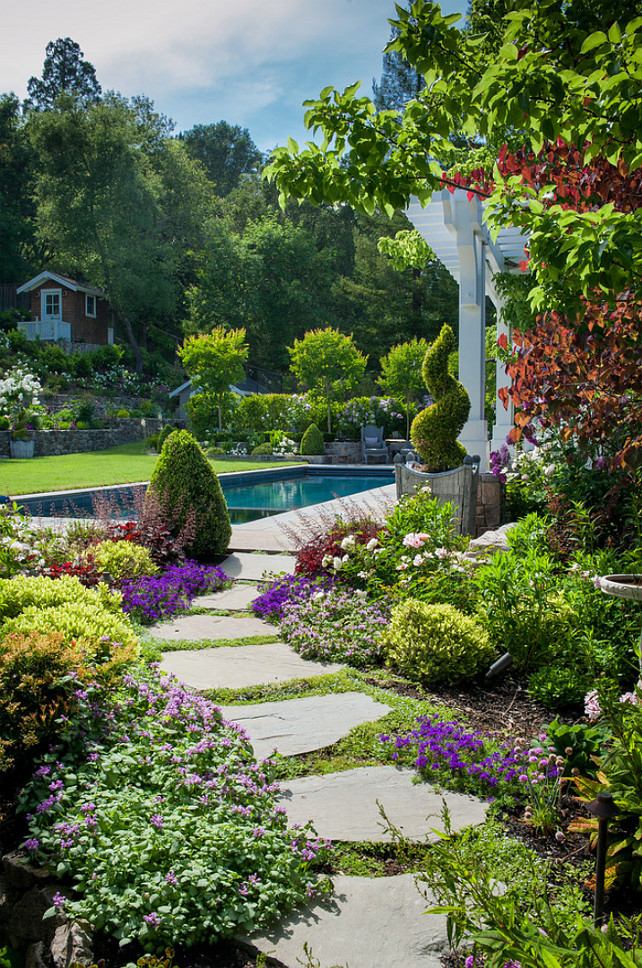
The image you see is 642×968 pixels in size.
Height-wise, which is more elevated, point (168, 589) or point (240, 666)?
point (168, 589)

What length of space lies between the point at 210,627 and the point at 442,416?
4.33 metres

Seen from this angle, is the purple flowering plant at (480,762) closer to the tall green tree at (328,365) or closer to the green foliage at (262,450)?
the green foliage at (262,450)

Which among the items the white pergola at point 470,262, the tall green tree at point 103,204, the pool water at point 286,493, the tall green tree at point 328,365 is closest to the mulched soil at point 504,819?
the white pergola at point 470,262

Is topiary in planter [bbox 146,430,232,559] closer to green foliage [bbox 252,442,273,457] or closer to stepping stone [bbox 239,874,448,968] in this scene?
stepping stone [bbox 239,874,448,968]

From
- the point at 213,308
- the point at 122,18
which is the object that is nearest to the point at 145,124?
the point at 213,308

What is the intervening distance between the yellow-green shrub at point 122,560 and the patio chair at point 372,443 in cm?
1556

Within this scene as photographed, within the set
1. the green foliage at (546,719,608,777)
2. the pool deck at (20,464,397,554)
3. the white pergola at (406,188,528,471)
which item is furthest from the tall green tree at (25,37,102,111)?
the green foliage at (546,719,608,777)

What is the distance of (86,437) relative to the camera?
799 inches

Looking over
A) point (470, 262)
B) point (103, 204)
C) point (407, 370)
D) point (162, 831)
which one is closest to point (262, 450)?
point (407, 370)

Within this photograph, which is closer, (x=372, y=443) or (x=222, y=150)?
(x=372, y=443)

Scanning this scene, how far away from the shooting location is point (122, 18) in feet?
12.5

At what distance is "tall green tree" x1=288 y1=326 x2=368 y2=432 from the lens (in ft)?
73.9

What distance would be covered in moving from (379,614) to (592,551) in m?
1.37

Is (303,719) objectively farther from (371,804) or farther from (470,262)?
(470,262)
